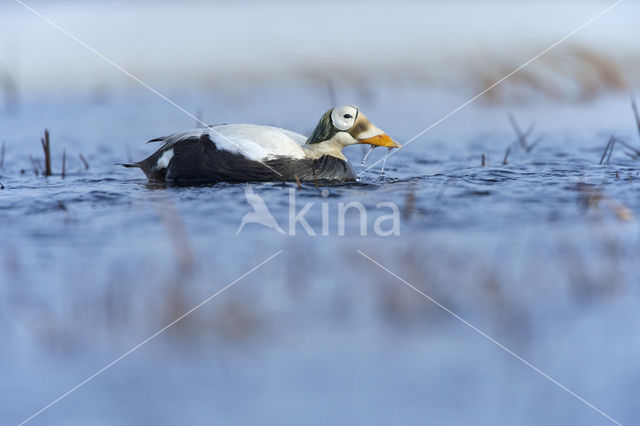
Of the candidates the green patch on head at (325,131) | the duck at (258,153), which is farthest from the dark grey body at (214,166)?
the green patch on head at (325,131)

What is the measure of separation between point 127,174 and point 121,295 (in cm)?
426

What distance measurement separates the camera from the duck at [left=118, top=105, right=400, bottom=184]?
20.7 ft

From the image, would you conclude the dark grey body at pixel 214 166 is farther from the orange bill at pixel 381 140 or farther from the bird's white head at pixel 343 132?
the orange bill at pixel 381 140

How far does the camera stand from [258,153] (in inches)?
249

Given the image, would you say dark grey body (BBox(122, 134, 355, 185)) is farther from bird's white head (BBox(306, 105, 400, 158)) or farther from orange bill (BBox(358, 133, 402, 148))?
orange bill (BBox(358, 133, 402, 148))

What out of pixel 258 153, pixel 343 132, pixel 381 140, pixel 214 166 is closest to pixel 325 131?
pixel 343 132

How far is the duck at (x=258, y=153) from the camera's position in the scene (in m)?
6.32

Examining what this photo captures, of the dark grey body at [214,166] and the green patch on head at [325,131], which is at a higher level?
the green patch on head at [325,131]

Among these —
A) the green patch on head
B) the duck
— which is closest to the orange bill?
the duck

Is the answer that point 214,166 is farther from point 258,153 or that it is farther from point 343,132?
point 343,132

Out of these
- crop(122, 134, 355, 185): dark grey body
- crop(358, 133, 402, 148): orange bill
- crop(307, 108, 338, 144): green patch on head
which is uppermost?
crop(307, 108, 338, 144): green patch on head

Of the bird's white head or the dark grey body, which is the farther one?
the bird's white head

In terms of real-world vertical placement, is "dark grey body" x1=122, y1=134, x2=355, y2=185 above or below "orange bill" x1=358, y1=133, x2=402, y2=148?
below

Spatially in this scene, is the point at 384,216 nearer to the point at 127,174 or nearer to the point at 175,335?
the point at 175,335
